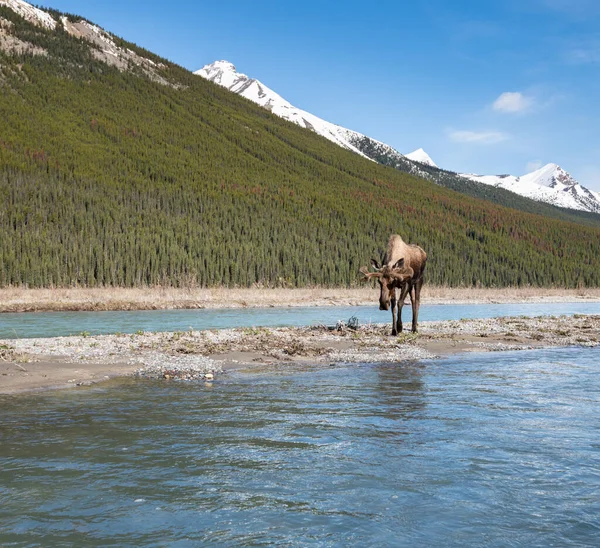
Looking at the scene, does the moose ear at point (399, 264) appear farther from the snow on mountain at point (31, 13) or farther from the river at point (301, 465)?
the snow on mountain at point (31, 13)

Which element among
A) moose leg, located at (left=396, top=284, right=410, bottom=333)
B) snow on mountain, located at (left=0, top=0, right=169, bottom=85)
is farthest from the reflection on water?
snow on mountain, located at (left=0, top=0, right=169, bottom=85)

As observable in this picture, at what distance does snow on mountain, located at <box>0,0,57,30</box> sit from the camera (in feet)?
598

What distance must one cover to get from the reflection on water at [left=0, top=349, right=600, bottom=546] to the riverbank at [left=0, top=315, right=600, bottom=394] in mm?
2296

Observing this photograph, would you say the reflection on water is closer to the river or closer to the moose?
the river

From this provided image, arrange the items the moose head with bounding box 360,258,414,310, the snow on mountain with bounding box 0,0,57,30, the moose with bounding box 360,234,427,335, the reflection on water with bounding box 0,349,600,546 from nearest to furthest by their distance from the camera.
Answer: the reflection on water with bounding box 0,349,600,546, the moose head with bounding box 360,258,414,310, the moose with bounding box 360,234,427,335, the snow on mountain with bounding box 0,0,57,30

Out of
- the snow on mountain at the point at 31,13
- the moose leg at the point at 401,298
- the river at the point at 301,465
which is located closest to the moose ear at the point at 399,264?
the moose leg at the point at 401,298

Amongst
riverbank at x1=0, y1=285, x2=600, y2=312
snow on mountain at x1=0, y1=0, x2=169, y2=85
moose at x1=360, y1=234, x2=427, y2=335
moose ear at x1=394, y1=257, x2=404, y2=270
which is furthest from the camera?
snow on mountain at x1=0, y1=0, x2=169, y2=85

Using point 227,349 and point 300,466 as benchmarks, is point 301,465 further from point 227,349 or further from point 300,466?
point 227,349

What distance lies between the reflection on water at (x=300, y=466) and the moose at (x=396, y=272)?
7.41 m

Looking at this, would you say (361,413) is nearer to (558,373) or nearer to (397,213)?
(558,373)

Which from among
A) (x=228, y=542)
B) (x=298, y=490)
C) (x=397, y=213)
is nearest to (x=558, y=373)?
(x=298, y=490)

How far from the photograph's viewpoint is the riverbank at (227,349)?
15969 mm

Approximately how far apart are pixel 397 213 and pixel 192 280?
2580 inches

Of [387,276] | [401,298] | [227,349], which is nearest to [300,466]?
[227,349]
